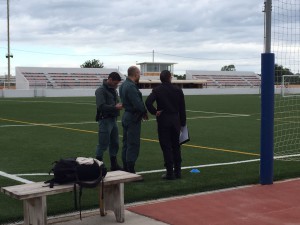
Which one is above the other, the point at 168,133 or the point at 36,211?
the point at 168,133

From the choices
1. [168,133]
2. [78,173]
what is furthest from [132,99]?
[78,173]

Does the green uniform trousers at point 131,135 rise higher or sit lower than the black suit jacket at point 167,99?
lower

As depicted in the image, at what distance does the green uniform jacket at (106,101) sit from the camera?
8461mm

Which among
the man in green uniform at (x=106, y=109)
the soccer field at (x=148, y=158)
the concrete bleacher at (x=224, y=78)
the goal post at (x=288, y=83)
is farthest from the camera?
the concrete bleacher at (x=224, y=78)

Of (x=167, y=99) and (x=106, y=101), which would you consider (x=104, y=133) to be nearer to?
(x=106, y=101)

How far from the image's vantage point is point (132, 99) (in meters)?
8.09

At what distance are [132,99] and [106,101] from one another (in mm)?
709

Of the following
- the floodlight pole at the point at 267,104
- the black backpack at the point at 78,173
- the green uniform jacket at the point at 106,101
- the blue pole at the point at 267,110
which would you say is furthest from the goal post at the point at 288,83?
the black backpack at the point at 78,173

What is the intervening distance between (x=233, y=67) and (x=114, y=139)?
504 ft

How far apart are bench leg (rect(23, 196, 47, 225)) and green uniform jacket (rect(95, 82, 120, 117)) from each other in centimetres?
323

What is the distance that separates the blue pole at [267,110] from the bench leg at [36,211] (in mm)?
3863

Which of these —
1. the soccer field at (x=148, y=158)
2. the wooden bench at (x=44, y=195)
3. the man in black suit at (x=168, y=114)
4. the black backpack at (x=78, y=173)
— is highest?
the man in black suit at (x=168, y=114)

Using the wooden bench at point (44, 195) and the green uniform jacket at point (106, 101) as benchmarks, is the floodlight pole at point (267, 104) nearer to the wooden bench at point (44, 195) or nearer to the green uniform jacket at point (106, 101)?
the green uniform jacket at point (106, 101)

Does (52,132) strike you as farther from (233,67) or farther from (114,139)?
(233,67)
